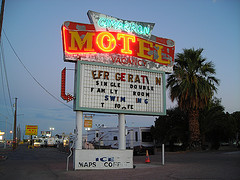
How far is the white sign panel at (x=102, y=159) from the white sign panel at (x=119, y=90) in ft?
8.15

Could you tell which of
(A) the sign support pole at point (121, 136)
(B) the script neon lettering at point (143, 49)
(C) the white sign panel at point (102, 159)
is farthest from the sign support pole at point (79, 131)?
(B) the script neon lettering at point (143, 49)

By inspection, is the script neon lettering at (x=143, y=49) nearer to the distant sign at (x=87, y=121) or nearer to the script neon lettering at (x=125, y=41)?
the script neon lettering at (x=125, y=41)

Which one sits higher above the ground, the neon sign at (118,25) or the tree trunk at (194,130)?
the neon sign at (118,25)

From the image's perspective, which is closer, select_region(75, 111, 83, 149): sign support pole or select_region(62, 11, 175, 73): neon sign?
select_region(75, 111, 83, 149): sign support pole

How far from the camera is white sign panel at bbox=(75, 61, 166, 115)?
15.6 meters

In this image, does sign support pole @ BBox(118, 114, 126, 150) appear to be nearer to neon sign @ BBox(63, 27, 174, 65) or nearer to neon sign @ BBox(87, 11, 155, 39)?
neon sign @ BBox(63, 27, 174, 65)

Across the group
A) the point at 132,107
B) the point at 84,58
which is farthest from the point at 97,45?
the point at 132,107

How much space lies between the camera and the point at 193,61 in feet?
100

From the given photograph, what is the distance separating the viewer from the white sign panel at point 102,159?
14992 millimetres

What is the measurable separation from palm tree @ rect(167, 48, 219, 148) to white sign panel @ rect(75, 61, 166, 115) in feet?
39.0

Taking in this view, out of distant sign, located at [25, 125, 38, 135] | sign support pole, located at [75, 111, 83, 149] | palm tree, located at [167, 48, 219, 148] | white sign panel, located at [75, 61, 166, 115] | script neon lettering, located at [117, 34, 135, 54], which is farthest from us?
distant sign, located at [25, 125, 38, 135]

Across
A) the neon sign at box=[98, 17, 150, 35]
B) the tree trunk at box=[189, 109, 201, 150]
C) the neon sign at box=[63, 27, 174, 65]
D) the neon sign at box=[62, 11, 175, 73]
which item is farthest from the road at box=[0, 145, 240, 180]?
the tree trunk at box=[189, 109, 201, 150]

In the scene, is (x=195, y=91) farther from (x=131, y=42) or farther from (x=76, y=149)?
(x=76, y=149)

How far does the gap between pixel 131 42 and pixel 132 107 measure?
435 cm
